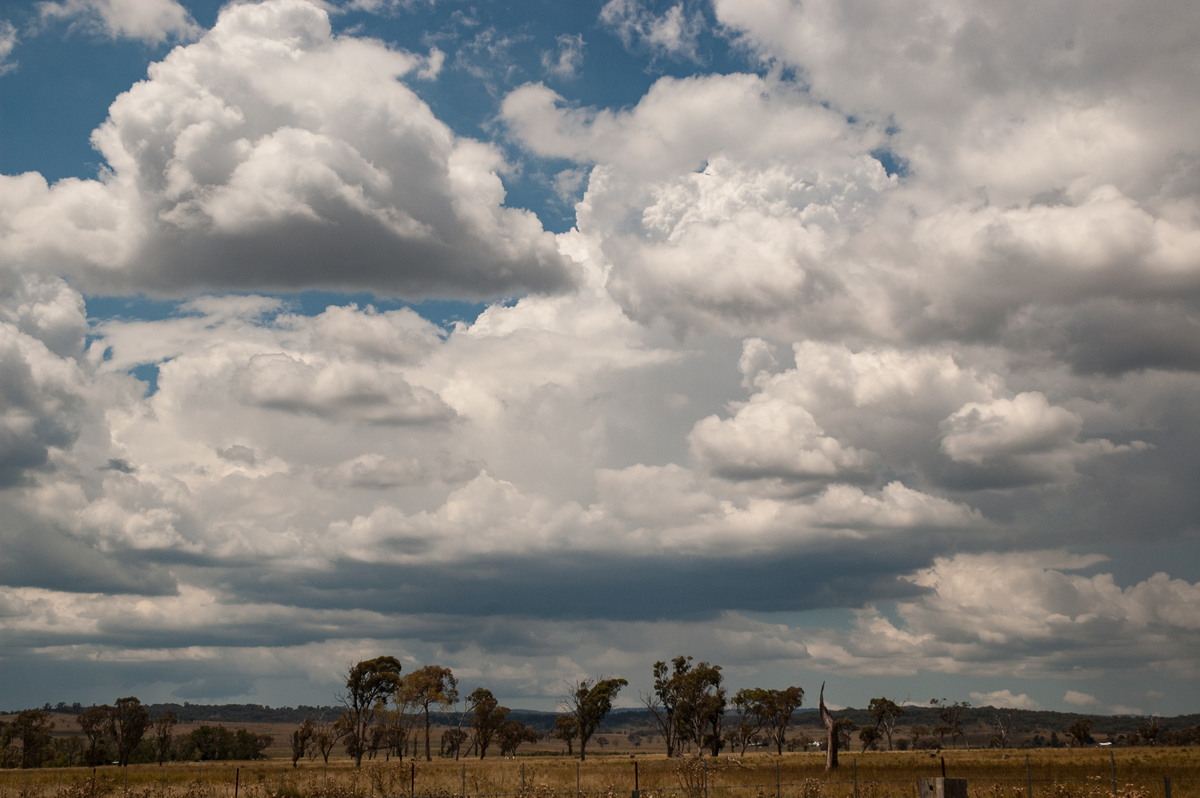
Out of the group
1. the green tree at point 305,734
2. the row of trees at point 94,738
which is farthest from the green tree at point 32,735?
the green tree at point 305,734

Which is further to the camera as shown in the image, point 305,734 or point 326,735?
point 326,735

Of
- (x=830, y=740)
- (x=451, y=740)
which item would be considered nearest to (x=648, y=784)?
(x=830, y=740)

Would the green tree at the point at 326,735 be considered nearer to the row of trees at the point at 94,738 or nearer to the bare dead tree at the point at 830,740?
the row of trees at the point at 94,738

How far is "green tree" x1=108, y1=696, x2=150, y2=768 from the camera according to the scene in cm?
11612

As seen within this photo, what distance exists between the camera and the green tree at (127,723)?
11612 centimetres

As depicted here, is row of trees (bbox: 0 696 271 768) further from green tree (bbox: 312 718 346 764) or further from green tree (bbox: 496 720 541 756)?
green tree (bbox: 496 720 541 756)

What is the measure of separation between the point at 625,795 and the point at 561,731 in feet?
358

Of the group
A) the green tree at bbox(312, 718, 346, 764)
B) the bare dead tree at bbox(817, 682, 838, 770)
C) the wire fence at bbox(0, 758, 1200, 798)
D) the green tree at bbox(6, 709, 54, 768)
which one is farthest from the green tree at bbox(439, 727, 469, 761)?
the bare dead tree at bbox(817, 682, 838, 770)

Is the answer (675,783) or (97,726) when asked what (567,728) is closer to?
(97,726)

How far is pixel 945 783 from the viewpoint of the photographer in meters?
12.5

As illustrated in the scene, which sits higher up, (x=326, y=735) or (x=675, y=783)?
(x=675, y=783)

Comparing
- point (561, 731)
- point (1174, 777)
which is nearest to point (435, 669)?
point (561, 731)

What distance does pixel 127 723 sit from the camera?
116500mm

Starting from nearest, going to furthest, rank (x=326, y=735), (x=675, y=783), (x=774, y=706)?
1. (x=675, y=783)
2. (x=326, y=735)
3. (x=774, y=706)
